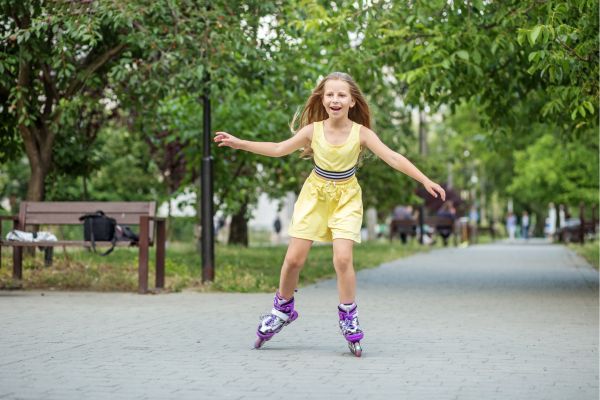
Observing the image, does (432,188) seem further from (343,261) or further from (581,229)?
(581,229)

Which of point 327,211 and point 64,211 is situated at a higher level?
point 64,211

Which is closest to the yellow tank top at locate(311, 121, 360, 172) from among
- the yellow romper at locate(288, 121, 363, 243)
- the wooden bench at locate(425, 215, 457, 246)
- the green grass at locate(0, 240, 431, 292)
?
the yellow romper at locate(288, 121, 363, 243)

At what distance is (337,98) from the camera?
23.9ft

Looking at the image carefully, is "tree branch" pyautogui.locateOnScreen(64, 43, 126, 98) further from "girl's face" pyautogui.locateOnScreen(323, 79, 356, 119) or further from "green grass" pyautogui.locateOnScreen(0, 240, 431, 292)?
"girl's face" pyautogui.locateOnScreen(323, 79, 356, 119)

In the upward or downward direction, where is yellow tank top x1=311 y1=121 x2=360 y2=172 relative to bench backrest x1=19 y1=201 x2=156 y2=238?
upward

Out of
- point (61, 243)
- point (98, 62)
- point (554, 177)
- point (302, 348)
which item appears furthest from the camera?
point (554, 177)

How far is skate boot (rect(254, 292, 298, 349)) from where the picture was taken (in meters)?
7.38

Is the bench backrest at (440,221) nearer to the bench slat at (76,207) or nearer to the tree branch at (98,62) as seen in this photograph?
the tree branch at (98,62)

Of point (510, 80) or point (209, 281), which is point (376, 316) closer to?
point (209, 281)

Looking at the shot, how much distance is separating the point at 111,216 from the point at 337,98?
6.29m

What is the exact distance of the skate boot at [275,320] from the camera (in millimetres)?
7379

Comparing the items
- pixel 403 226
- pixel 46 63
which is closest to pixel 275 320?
pixel 46 63

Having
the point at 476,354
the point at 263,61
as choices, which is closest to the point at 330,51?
the point at 263,61

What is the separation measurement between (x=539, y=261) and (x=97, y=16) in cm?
1325
